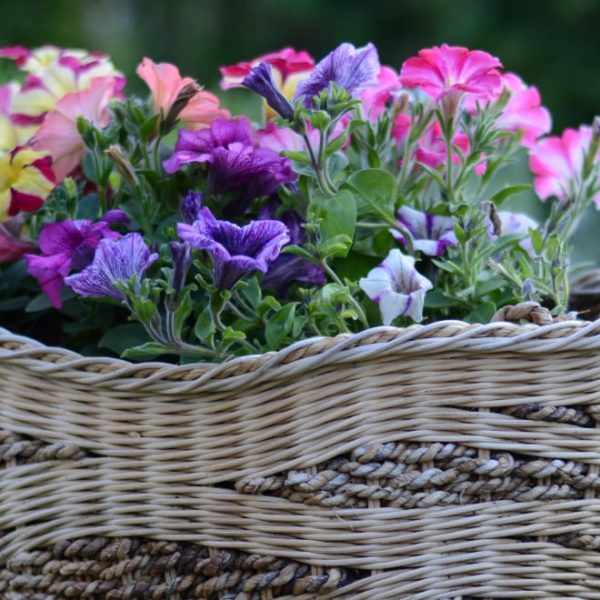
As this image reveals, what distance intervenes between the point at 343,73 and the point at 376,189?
0.35 feet

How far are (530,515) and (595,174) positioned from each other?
381mm

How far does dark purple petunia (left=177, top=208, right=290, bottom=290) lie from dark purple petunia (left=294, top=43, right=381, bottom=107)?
0.49 ft

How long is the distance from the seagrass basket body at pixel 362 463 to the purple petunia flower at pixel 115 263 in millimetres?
66

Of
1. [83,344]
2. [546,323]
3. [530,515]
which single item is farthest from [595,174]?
[83,344]

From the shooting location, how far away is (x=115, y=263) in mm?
790

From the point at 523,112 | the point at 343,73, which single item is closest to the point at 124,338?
the point at 343,73

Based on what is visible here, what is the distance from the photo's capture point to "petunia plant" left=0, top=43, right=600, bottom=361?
2.62 ft

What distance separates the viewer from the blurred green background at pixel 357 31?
5270 millimetres

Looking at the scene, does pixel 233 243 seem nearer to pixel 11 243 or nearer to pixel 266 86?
pixel 266 86

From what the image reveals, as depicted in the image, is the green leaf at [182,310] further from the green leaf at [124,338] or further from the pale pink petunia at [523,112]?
the pale pink petunia at [523,112]

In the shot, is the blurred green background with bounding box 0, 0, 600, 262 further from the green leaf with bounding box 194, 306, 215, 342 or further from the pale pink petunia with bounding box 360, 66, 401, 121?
the green leaf with bounding box 194, 306, 215, 342

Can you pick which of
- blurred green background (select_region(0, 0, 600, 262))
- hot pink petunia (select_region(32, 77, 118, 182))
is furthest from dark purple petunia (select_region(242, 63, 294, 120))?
blurred green background (select_region(0, 0, 600, 262))

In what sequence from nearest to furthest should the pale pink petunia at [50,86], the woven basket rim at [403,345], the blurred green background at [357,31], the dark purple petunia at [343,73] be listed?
1. the woven basket rim at [403,345]
2. the dark purple petunia at [343,73]
3. the pale pink petunia at [50,86]
4. the blurred green background at [357,31]

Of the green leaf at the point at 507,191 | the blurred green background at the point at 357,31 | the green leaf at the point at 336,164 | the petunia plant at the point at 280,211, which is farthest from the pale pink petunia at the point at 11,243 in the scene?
the blurred green background at the point at 357,31
